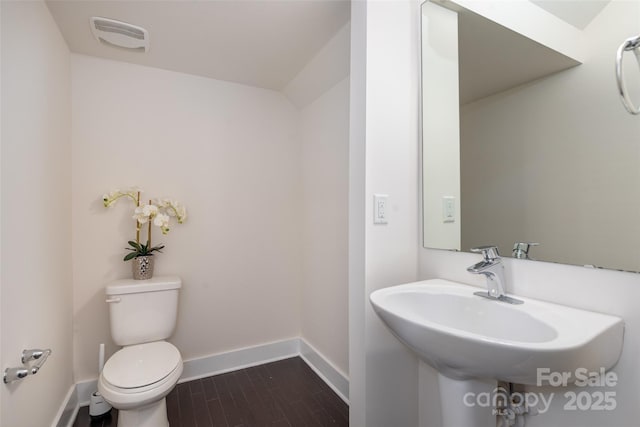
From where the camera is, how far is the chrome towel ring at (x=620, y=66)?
0.79 m

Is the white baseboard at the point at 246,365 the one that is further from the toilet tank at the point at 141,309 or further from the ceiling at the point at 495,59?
the ceiling at the point at 495,59

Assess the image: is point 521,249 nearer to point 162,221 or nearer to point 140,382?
point 140,382

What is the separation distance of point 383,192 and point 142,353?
4.94 ft

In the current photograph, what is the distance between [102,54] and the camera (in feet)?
5.92

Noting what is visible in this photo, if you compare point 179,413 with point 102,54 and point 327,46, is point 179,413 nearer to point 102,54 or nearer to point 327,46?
point 102,54

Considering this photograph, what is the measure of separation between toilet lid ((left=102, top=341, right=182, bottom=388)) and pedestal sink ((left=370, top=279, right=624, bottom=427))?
113 cm

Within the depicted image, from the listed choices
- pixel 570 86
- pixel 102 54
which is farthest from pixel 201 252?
pixel 570 86

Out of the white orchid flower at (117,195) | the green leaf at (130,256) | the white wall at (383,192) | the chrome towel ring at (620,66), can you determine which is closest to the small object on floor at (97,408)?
the green leaf at (130,256)

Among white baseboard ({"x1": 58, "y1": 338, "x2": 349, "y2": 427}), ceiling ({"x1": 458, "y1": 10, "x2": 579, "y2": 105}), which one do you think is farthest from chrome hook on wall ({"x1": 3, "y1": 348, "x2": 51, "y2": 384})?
ceiling ({"x1": 458, "y1": 10, "x2": 579, "y2": 105})

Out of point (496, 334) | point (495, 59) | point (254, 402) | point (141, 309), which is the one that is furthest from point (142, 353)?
point (495, 59)

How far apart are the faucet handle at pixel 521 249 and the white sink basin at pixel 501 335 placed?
0.15 meters

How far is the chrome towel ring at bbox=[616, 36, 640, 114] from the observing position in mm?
792

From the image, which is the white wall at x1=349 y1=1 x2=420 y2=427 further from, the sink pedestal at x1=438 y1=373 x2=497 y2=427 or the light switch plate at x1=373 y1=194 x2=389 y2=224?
the sink pedestal at x1=438 y1=373 x2=497 y2=427

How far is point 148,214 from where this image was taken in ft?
5.85
